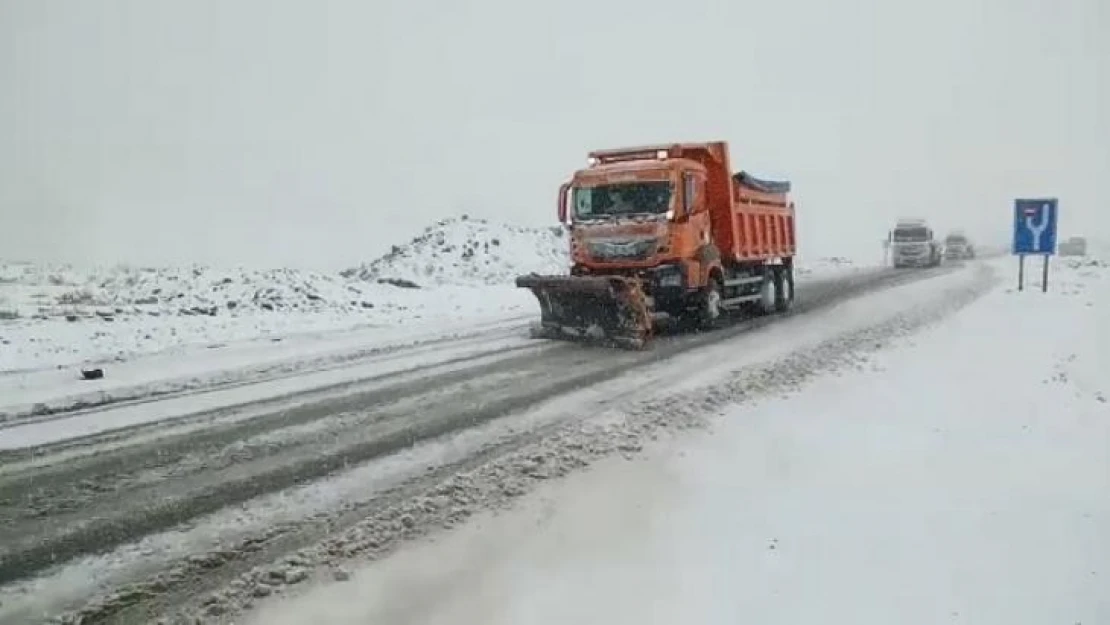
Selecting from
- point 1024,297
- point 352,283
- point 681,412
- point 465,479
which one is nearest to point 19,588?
point 465,479

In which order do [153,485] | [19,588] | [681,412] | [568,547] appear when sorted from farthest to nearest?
[681,412] → [153,485] → [568,547] → [19,588]

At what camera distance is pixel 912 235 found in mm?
40562

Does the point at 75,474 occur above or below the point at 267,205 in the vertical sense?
below

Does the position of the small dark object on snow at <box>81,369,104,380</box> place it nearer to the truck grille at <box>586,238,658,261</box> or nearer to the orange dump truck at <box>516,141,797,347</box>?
the orange dump truck at <box>516,141,797,347</box>

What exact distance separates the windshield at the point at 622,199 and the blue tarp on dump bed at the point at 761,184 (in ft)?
9.43

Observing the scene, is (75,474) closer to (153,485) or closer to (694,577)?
(153,485)

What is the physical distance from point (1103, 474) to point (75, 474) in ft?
25.8

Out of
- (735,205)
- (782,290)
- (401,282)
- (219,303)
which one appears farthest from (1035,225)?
(219,303)

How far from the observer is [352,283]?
878 inches

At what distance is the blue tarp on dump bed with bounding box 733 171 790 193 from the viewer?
1667 centimetres

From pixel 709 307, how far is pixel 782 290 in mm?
4625

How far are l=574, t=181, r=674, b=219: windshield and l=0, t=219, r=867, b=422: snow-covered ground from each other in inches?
122

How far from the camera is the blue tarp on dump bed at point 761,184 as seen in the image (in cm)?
1667

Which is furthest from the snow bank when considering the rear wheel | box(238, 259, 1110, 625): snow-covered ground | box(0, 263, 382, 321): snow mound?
box(238, 259, 1110, 625): snow-covered ground
